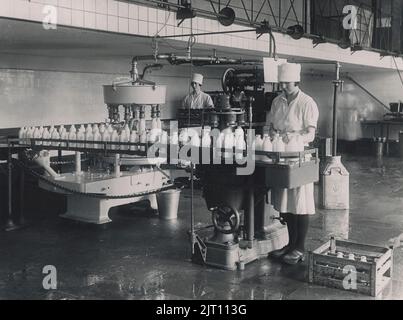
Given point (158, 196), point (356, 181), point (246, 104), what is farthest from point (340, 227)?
point (356, 181)

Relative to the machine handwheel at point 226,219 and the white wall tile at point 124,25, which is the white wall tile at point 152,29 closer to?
the white wall tile at point 124,25

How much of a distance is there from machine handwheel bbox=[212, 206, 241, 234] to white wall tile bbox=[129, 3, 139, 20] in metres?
2.59

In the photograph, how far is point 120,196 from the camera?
6.07 meters

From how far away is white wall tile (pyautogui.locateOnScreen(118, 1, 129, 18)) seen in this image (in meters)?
5.87

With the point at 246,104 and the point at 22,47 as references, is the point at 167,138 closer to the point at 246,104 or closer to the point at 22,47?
the point at 246,104

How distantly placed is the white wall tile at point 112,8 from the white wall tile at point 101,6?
0.04 m

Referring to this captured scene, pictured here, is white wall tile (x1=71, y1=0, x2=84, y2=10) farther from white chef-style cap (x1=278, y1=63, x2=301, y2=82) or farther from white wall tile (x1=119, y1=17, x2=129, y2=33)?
white chef-style cap (x1=278, y1=63, x2=301, y2=82)

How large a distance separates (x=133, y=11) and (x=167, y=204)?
2.35m

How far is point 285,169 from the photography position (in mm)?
4262

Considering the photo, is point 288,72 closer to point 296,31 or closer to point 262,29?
point 262,29

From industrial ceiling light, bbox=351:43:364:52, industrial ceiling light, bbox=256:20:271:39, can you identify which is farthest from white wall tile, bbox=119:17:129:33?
industrial ceiling light, bbox=351:43:364:52

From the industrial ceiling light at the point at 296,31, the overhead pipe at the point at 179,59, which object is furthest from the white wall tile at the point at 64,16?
the industrial ceiling light at the point at 296,31

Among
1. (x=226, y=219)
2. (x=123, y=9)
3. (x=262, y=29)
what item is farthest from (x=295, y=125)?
(x=262, y=29)

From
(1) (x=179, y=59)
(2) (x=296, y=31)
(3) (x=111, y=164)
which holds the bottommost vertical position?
(3) (x=111, y=164)
